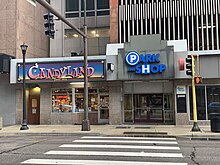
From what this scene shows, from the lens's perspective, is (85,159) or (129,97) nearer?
(85,159)

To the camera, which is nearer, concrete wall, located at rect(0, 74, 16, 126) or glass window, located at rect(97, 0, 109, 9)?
concrete wall, located at rect(0, 74, 16, 126)

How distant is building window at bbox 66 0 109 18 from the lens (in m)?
28.8

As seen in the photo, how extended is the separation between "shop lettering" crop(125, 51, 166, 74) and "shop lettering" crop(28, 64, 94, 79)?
2.82 metres

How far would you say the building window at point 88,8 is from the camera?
28.8 metres

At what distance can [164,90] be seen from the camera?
66.0 feet

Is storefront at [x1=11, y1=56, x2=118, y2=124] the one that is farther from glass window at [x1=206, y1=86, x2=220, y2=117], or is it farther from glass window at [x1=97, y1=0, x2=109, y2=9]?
glass window at [x1=97, y1=0, x2=109, y2=9]

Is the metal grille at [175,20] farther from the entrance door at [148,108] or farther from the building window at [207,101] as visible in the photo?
the entrance door at [148,108]

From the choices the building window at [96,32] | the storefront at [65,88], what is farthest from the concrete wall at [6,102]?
the building window at [96,32]

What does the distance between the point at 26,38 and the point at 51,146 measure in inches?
584

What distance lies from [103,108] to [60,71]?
4.20 m

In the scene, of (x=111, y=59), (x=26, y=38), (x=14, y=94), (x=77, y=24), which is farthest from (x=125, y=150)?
(x=77, y=24)

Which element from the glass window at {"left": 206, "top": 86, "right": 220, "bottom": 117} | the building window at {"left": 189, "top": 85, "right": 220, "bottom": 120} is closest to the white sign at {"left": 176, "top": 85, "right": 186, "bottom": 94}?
the building window at {"left": 189, "top": 85, "right": 220, "bottom": 120}

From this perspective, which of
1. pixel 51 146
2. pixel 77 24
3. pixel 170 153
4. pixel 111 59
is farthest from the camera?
pixel 77 24

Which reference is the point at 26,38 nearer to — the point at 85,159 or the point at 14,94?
the point at 14,94
